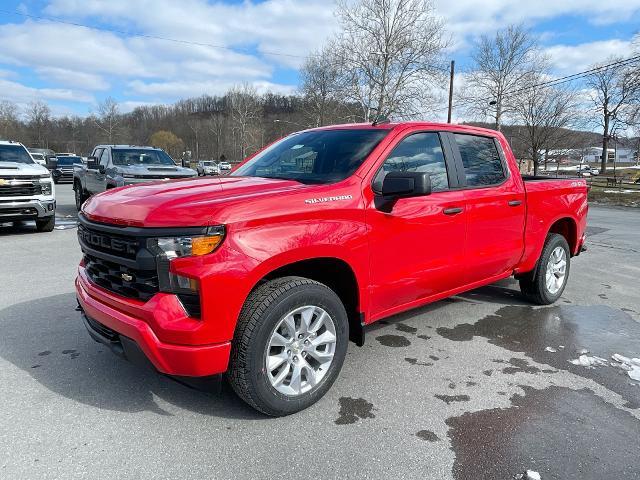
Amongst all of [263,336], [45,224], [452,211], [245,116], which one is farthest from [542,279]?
[245,116]

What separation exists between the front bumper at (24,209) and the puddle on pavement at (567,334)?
8.28 meters

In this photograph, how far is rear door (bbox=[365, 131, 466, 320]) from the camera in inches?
126

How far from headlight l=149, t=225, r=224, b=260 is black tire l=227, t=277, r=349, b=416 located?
41cm

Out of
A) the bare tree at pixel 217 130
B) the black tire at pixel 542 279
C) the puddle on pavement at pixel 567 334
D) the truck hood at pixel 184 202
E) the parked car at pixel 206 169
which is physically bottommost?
the puddle on pavement at pixel 567 334

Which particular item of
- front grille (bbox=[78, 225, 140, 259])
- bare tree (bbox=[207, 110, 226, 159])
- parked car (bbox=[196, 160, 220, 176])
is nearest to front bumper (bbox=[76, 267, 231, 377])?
front grille (bbox=[78, 225, 140, 259])

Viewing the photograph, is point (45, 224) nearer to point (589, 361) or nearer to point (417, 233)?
point (417, 233)

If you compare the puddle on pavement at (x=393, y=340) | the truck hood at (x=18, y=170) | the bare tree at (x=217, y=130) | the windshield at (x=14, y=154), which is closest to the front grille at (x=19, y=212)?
the truck hood at (x=18, y=170)

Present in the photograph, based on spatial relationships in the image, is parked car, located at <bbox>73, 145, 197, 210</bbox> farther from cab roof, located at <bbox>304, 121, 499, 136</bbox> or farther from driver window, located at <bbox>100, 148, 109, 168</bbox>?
cab roof, located at <bbox>304, 121, 499, 136</bbox>

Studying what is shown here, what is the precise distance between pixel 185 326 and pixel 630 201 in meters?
24.3

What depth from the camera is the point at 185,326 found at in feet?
Result: 7.94

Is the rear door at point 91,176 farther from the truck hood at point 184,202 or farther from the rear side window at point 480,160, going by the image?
the rear side window at point 480,160

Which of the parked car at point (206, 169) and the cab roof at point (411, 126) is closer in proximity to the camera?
the cab roof at point (411, 126)

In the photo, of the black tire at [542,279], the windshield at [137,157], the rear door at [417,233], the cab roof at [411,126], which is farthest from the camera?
the windshield at [137,157]

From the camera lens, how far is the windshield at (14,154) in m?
9.77
